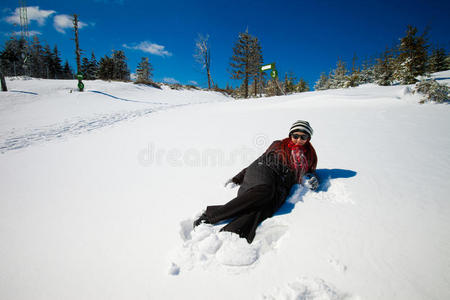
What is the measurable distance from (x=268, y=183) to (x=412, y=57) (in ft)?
56.5

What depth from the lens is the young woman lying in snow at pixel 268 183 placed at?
1.68 meters

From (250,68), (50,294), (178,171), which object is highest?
(250,68)

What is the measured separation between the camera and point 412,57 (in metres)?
11.6

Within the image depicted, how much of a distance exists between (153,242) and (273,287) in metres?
1.10

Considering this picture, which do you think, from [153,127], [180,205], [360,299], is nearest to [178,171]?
[180,205]

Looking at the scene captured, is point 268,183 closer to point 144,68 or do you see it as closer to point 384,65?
point 384,65

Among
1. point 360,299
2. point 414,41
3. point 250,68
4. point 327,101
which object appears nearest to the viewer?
point 360,299

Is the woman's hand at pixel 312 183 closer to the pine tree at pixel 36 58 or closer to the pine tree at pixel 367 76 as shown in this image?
the pine tree at pixel 367 76

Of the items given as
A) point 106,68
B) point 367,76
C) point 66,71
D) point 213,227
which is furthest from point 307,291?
point 66,71

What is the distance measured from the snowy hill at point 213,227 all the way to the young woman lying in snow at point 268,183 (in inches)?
4.4

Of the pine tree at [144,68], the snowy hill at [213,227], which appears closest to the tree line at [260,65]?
the pine tree at [144,68]

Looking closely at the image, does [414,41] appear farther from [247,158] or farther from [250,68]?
[247,158]

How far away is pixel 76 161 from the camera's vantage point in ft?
11.4

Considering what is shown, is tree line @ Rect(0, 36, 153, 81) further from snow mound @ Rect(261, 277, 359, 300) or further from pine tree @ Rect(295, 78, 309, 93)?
snow mound @ Rect(261, 277, 359, 300)
